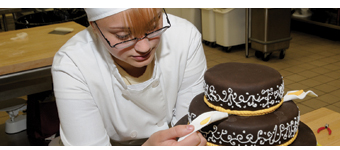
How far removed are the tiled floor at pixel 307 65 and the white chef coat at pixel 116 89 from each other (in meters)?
1.96

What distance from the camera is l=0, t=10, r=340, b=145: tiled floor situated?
328 centimetres

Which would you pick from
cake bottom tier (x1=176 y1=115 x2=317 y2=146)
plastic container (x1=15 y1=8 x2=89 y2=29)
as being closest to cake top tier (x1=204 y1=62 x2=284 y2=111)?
cake bottom tier (x1=176 y1=115 x2=317 y2=146)

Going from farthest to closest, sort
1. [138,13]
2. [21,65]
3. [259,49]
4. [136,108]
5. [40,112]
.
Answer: [259,49], [40,112], [21,65], [136,108], [138,13]

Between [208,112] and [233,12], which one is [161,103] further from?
[233,12]

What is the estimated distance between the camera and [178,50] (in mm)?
1410

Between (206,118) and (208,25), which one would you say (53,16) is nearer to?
(208,25)

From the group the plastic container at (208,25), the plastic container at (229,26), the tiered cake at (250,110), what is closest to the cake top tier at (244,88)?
the tiered cake at (250,110)

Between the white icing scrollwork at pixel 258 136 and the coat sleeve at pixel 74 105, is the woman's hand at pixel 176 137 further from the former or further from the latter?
the coat sleeve at pixel 74 105

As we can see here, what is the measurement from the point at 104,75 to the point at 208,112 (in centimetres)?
47

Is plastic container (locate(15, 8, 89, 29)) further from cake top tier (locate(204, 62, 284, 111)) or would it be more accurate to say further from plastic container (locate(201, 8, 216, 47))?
cake top tier (locate(204, 62, 284, 111))

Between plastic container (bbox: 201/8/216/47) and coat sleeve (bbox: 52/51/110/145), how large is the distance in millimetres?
3906

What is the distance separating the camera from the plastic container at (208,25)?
498cm

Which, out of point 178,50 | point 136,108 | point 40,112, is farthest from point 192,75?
point 40,112

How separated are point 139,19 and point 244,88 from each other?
401mm
